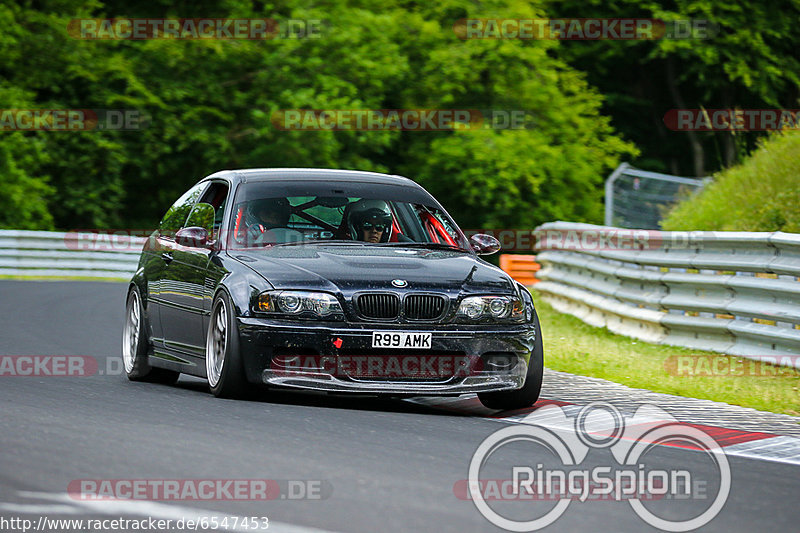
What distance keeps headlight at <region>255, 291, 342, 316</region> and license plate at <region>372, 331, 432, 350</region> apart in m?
0.28

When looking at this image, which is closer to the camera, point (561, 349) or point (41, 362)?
point (41, 362)

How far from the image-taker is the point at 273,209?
32.4 feet

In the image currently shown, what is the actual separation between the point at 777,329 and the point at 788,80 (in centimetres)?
3416

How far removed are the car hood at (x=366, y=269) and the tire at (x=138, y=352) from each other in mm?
1711

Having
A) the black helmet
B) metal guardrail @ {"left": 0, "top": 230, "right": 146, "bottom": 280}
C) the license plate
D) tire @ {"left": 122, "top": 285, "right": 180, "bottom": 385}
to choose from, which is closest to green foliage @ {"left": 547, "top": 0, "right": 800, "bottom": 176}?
metal guardrail @ {"left": 0, "top": 230, "right": 146, "bottom": 280}

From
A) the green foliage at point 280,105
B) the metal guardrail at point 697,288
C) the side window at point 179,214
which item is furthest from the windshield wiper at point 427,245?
the green foliage at point 280,105

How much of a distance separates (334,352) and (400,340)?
0.40 meters

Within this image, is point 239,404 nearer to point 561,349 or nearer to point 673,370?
point 673,370

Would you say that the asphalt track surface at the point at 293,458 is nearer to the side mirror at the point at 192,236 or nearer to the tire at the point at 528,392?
the tire at the point at 528,392

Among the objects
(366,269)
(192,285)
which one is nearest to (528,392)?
(366,269)

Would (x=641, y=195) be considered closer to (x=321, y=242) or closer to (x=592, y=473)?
(x=321, y=242)

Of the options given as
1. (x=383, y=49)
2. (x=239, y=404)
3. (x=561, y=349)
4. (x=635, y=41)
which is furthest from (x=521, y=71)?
(x=239, y=404)

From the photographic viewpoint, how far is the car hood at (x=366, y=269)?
876cm

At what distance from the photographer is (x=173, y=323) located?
10250mm
